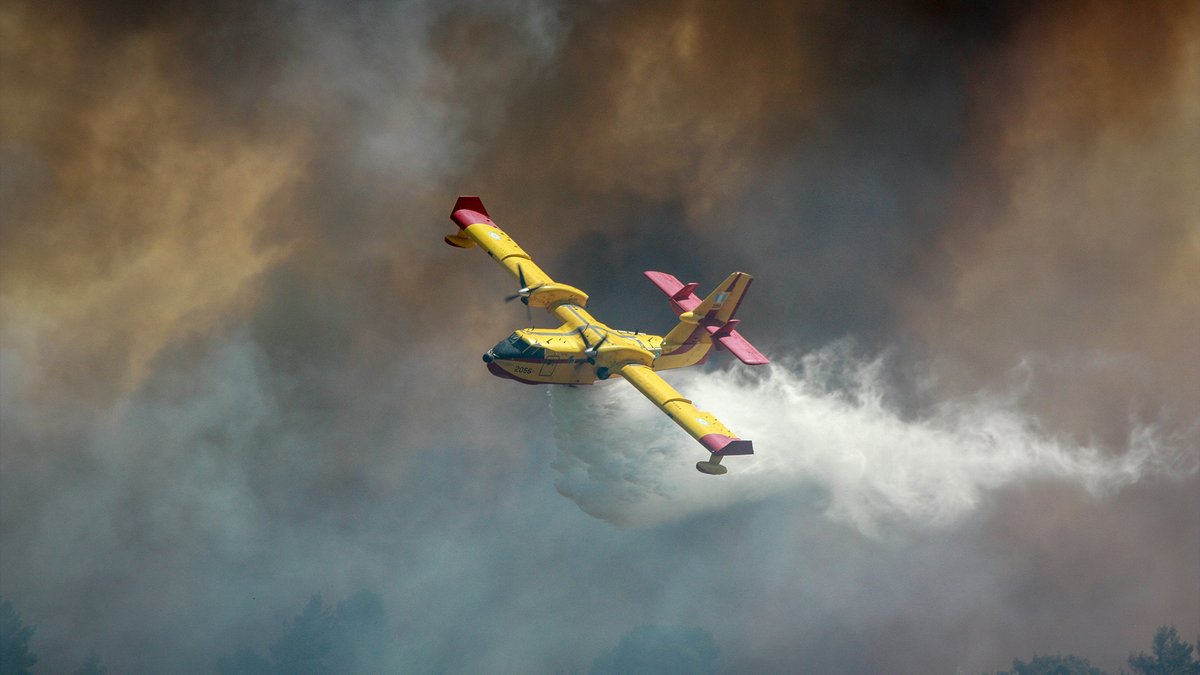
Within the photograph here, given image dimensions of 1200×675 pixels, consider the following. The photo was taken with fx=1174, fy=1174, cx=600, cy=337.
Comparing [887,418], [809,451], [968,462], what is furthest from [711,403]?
[968,462]

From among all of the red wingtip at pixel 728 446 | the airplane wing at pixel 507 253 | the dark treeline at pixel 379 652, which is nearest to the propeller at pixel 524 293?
the airplane wing at pixel 507 253

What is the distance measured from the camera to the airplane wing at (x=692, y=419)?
60.9 metres

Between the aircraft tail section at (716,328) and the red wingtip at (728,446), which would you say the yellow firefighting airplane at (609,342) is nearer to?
the aircraft tail section at (716,328)

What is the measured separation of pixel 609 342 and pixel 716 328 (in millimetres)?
7850

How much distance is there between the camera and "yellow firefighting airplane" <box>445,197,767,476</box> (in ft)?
222

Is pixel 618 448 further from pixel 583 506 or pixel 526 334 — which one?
pixel 526 334

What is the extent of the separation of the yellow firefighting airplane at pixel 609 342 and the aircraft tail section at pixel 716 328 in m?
0.06

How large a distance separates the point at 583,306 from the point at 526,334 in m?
7.64

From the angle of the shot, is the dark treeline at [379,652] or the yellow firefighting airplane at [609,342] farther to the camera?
the dark treeline at [379,652]

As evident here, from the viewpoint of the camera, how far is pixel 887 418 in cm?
8625

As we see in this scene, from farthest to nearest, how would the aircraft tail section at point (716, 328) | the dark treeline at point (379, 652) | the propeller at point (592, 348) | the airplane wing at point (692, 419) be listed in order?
the dark treeline at point (379, 652) < the aircraft tail section at point (716, 328) < the propeller at point (592, 348) < the airplane wing at point (692, 419)

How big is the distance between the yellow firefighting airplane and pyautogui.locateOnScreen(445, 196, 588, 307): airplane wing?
0.06m

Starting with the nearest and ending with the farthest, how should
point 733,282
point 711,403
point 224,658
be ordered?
1. point 733,282
2. point 711,403
3. point 224,658

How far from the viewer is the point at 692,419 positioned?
6344cm
